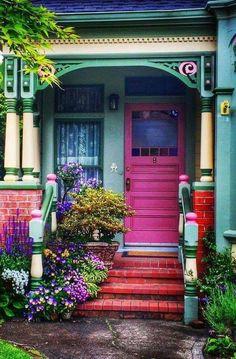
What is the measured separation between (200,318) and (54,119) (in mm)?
4115

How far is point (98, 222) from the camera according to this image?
625 cm

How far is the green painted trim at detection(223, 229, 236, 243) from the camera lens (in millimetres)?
5954

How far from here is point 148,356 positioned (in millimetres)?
4414

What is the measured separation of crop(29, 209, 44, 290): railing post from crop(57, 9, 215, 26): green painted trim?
274 centimetres

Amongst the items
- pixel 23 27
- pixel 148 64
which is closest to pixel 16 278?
pixel 23 27

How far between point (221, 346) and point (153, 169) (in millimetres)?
3936

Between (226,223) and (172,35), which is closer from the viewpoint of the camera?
(226,223)

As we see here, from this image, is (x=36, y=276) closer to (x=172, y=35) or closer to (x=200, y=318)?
(x=200, y=318)

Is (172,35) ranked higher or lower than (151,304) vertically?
higher

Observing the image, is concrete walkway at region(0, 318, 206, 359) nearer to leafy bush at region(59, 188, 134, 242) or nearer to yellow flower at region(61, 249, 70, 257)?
yellow flower at region(61, 249, 70, 257)

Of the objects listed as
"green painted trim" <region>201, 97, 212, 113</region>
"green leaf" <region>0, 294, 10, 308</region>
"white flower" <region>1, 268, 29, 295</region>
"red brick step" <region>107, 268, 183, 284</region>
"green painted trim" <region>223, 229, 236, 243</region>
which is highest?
"green painted trim" <region>201, 97, 212, 113</region>

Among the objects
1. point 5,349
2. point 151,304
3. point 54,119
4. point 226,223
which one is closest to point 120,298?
point 151,304

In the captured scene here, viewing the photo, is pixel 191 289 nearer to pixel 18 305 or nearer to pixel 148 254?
pixel 148 254

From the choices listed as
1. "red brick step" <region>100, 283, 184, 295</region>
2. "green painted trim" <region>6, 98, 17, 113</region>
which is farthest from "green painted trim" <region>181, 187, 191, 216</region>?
"green painted trim" <region>6, 98, 17, 113</region>
